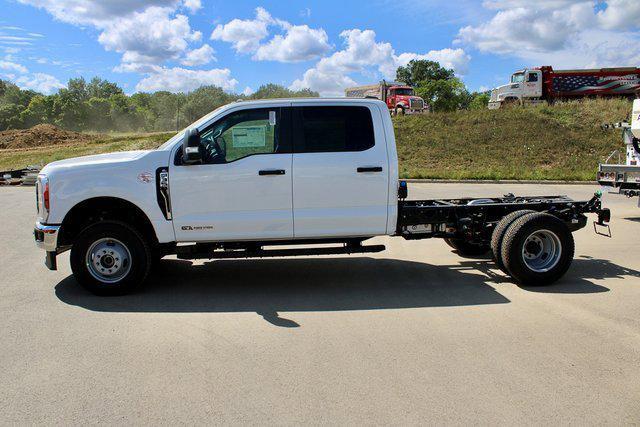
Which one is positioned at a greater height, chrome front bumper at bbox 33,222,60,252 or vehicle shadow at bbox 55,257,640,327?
chrome front bumper at bbox 33,222,60,252

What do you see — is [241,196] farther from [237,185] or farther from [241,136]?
[241,136]

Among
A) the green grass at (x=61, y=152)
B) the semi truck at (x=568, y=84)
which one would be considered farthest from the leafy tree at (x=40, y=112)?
the semi truck at (x=568, y=84)

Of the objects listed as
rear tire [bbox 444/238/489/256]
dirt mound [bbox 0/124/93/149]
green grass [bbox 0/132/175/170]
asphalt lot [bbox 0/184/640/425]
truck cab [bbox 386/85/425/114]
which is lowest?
asphalt lot [bbox 0/184/640/425]

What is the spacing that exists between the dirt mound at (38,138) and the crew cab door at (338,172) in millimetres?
40614

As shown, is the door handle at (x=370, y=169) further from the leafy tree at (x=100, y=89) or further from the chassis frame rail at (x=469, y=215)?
the leafy tree at (x=100, y=89)

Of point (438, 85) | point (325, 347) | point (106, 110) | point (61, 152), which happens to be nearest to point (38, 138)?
A: point (61, 152)

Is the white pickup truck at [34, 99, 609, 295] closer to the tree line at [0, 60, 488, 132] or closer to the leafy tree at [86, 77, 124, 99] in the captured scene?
the tree line at [0, 60, 488, 132]

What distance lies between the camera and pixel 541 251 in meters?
6.65

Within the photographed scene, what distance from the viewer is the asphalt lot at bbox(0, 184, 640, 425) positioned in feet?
11.8

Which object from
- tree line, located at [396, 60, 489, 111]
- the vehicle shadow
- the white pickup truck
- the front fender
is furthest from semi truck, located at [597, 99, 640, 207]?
tree line, located at [396, 60, 489, 111]

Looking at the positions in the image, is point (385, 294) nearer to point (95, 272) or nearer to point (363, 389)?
point (363, 389)

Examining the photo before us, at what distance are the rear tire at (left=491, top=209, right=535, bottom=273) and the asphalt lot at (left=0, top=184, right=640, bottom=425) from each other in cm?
34

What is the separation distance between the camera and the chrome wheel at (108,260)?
6.14 metres

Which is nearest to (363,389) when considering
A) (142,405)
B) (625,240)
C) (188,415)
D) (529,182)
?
(188,415)
